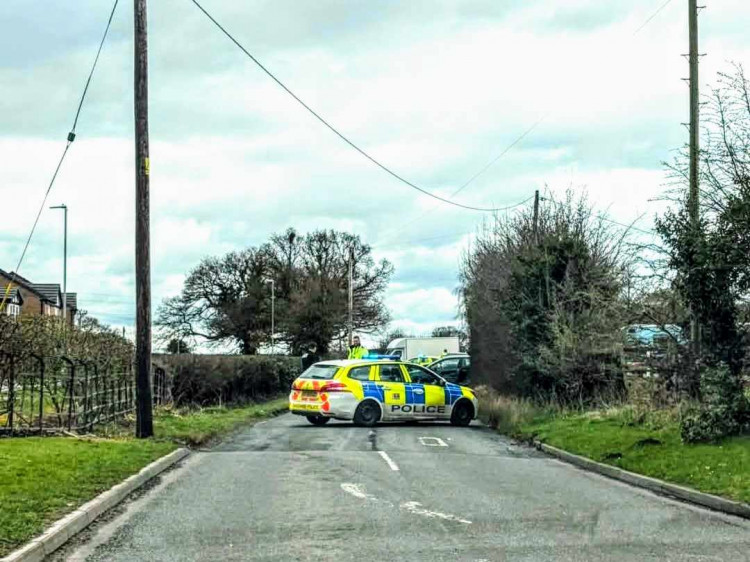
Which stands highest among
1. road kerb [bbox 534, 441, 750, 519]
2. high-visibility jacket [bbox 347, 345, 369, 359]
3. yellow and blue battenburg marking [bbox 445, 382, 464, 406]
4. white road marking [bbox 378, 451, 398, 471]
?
high-visibility jacket [bbox 347, 345, 369, 359]

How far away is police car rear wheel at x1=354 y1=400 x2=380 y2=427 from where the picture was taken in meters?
23.6

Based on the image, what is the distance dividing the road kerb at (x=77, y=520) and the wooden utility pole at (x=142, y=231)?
13.2 feet

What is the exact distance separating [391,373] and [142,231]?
26.8 ft

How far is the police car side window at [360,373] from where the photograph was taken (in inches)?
925

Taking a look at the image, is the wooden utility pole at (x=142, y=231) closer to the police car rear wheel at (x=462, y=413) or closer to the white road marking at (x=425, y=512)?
the white road marking at (x=425, y=512)

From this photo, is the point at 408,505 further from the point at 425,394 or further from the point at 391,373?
the point at 425,394

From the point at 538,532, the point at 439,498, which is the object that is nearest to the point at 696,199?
the point at 439,498

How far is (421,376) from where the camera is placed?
81.3ft

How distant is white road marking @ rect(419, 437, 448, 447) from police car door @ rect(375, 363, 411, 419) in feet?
10.5

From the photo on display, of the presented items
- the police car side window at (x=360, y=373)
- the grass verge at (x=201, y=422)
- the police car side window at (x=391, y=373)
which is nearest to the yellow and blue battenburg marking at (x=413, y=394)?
the police car side window at (x=391, y=373)

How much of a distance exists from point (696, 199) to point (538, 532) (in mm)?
8697

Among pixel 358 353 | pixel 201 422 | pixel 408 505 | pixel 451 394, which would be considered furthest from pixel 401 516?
pixel 358 353

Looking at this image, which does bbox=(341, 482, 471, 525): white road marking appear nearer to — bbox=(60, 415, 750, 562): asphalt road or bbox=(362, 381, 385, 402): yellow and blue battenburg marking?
bbox=(60, 415, 750, 562): asphalt road

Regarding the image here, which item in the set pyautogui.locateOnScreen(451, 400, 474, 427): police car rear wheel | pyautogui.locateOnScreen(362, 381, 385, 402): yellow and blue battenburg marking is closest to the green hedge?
pyautogui.locateOnScreen(362, 381, 385, 402): yellow and blue battenburg marking
